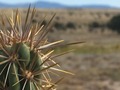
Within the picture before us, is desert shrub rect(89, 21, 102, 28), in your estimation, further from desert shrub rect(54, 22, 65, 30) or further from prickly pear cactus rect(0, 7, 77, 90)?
prickly pear cactus rect(0, 7, 77, 90)

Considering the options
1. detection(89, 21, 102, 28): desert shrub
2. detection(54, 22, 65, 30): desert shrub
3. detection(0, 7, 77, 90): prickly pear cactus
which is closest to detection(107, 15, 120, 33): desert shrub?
detection(54, 22, 65, 30): desert shrub

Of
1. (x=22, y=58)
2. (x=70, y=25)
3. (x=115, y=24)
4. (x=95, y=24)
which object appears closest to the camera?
(x=22, y=58)

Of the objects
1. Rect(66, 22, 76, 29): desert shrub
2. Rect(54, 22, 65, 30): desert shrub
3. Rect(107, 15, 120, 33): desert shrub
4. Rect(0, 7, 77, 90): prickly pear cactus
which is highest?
Rect(0, 7, 77, 90): prickly pear cactus

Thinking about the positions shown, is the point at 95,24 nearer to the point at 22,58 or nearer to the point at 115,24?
the point at 115,24

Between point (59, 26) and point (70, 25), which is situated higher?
point (59, 26)

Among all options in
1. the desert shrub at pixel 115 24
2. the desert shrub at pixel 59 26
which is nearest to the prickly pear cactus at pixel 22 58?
the desert shrub at pixel 115 24

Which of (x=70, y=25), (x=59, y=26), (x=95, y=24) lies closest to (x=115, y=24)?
(x=59, y=26)

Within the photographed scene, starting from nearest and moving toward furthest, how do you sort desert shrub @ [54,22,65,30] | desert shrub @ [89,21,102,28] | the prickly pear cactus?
the prickly pear cactus, desert shrub @ [54,22,65,30], desert shrub @ [89,21,102,28]

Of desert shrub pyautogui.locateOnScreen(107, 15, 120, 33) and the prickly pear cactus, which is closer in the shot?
the prickly pear cactus

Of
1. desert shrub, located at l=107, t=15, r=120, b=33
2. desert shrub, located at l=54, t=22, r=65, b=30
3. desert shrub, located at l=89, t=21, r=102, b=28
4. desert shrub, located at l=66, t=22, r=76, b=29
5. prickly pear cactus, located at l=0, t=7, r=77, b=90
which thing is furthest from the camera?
desert shrub, located at l=89, t=21, r=102, b=28
